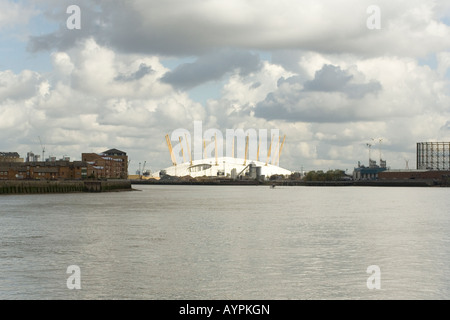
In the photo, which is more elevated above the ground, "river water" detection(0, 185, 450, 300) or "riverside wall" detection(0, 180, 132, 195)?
"riverside wall" detection(0, 180, 132, 195)

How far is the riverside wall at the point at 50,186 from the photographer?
142125 mm

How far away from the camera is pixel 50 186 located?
5979 inches

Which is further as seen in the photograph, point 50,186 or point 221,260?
point 50,186

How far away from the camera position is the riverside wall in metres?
142

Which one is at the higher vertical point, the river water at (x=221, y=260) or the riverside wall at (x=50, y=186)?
the riverside wall at (x=50, y=186)

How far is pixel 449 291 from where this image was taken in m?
28.0

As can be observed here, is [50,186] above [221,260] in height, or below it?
above

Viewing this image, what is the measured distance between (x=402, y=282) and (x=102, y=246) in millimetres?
21630

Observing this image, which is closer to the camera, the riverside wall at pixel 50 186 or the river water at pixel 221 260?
the river water at pixel 221 260

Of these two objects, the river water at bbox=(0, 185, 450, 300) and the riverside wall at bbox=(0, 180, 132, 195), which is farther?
the riverside wall at bbox=(0, 180, 132, 195)
